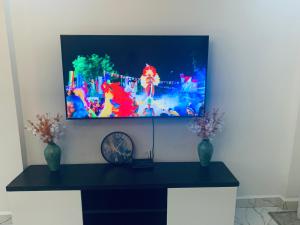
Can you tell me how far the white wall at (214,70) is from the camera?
209 cm

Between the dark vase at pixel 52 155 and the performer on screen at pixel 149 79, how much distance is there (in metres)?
0.93

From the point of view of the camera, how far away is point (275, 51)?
7.31 ft

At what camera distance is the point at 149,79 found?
82.3 inches

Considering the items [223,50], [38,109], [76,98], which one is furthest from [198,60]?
[38,109]

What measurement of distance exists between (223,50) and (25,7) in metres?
1.74

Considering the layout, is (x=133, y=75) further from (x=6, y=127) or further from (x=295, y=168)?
(x=295, y=168)

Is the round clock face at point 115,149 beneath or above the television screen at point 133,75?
beneath

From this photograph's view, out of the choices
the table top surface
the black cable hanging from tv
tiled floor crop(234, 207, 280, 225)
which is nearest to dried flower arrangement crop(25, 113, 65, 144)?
the table top surface

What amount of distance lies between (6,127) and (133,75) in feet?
3.99

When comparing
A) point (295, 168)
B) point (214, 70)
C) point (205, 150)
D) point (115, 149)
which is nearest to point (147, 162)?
point (115, 149)

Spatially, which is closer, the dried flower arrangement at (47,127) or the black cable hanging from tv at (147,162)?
the dried flower arrangement at (47,127)

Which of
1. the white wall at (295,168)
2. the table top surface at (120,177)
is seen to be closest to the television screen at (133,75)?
the table top surface at (120,177)

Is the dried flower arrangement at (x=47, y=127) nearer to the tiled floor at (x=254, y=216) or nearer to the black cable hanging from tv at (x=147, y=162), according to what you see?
the black cable hanging from tv at (x=147, y=162)

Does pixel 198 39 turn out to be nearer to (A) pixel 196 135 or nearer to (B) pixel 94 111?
(A) pixel 196 135
